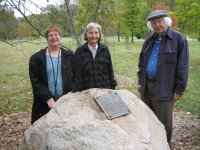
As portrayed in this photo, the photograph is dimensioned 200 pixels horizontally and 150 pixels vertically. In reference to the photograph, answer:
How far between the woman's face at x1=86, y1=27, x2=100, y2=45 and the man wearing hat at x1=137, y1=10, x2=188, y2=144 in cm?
82

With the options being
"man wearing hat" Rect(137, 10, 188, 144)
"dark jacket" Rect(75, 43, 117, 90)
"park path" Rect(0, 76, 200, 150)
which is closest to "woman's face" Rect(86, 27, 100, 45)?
"dark jacket" Rect(75, 43, 117, 90)

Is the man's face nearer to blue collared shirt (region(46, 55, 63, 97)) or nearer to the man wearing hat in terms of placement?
the man wearing hat

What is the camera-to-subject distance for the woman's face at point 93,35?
215 inches

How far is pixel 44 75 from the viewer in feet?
17.2

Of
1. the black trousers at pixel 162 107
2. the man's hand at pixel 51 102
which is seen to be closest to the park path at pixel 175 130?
the black trousers at pixel 162 107

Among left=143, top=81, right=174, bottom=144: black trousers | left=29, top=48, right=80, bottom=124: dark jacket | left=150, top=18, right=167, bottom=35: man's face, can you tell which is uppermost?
left=150, top=18, right=167, bottom=35: man's face

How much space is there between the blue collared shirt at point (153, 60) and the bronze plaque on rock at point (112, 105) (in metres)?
0.84

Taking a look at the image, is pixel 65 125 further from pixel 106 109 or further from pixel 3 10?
pixel 3 10

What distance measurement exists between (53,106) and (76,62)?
92 cm

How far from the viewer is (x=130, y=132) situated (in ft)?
14.5

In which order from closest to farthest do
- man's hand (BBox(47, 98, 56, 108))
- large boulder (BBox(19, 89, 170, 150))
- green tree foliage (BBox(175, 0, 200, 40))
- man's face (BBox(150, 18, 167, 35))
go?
large boulder (BBox(19, 89, 170, 150))
man's hand (BBox(47, 98, 56, 108))
man's face (BBox(150, 18, 167, 35))
green tree foliage (BBox(175, 0, 200, 40))

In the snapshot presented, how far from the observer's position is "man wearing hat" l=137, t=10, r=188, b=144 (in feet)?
17.9

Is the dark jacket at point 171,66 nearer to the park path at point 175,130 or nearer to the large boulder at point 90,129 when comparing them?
the large boulder at point 90,129

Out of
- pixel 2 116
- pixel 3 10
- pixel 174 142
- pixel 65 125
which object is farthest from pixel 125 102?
pixel 2 116
